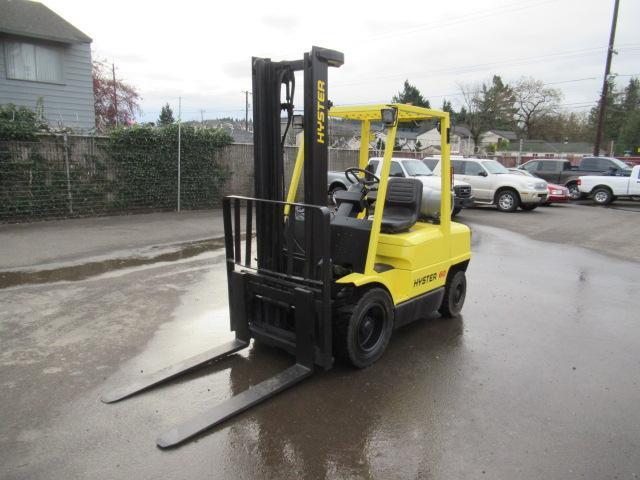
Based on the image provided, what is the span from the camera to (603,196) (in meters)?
19.0

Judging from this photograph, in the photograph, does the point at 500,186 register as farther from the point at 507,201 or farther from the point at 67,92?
the point at 67,92

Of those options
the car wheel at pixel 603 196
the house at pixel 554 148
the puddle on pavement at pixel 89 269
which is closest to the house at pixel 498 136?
the house at pixel 554 148

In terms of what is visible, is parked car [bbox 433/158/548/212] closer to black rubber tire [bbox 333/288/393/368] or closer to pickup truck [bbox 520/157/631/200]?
pickup truck [bbox 520/157/631/200]

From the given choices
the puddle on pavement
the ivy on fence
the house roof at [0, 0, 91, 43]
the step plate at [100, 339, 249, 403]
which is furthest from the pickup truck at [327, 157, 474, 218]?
the house roof at [0, 0, 91, 43]

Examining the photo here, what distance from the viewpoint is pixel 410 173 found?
552 inches

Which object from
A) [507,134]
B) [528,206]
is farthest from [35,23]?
[507,134]

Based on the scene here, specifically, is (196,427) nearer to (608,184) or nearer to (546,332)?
(546,332)

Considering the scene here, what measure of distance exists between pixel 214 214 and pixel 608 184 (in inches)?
626

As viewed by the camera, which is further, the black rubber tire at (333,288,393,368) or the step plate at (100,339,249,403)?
the black rubber tire at (333,288,393,368)

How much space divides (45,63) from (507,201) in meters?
15.9

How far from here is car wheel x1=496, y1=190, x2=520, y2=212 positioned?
16016 millimetres

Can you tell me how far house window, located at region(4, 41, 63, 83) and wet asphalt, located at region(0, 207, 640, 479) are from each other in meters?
11.0

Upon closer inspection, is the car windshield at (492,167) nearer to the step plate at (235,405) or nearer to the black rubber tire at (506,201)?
the black rubber tire at (506,201)

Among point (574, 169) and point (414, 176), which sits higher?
point (574, 169)
